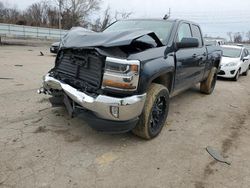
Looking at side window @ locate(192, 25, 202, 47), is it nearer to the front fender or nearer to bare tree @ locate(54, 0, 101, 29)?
the front fender

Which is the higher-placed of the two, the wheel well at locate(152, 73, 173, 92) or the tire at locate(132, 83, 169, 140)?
the wheel well at locate(152, 73, 173, 92)

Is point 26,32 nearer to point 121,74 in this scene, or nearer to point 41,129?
point 41,129

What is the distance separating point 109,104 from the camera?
3170 millimetres

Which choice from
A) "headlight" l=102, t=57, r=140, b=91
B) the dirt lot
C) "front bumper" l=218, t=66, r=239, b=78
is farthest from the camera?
"front bumper" l=218, t=66, r=239, b=78

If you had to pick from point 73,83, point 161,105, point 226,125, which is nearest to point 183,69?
point 161,105

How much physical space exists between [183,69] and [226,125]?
1352 millimetres

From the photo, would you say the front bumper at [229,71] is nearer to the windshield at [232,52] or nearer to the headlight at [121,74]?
the windshield at [232,52]

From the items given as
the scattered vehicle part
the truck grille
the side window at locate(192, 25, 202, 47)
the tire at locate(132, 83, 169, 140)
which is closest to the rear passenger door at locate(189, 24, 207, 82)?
the side window at locate(192, 25, 202, 47)

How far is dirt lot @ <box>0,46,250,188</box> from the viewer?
2928mm

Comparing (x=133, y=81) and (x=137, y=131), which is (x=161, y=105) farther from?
(x=133, y=81)

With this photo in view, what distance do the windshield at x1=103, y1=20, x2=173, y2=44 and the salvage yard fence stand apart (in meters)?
25.6

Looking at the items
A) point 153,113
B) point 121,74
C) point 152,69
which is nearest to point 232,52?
point 153,113

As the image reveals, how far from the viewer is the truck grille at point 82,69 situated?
3353mm

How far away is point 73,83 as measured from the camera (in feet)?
12.0
